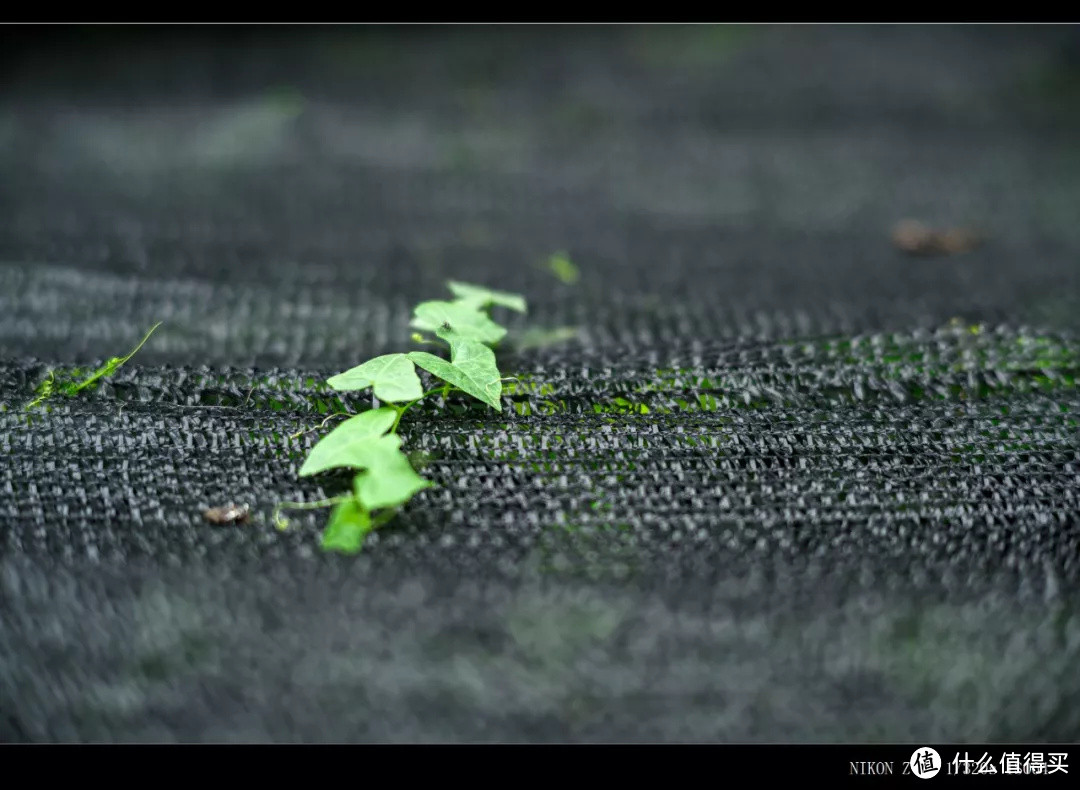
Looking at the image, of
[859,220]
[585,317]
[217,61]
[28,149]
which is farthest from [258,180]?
[859,220]

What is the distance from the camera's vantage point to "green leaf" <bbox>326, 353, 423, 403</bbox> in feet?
2.66

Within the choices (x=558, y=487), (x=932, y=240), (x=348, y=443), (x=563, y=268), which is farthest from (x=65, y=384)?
(x=932, y=240)

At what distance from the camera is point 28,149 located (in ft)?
5.84

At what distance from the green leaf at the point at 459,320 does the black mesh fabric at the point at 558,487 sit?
Answer: 5cm

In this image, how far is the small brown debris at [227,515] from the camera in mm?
794

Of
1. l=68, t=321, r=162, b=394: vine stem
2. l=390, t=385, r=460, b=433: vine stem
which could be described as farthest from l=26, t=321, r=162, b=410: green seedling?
l=390, t=385, r=460, b=433: vine stem

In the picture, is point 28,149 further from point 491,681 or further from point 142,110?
point 491,681

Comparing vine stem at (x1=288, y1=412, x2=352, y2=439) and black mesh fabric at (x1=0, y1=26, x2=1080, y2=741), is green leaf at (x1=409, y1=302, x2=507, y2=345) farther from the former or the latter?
vine stem at (x1=288, y1=412, x2=352, y2=439)

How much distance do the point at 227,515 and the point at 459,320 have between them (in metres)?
0.38

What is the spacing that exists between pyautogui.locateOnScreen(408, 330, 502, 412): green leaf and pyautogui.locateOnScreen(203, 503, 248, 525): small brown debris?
0.82ft

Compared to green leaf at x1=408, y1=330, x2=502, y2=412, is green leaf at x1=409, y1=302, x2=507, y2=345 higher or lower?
higher

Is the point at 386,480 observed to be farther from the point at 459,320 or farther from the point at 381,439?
the point at 459,320

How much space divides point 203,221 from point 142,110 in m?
0.75

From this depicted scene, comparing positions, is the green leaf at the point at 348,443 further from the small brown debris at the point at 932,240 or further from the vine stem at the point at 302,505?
the small brown debris at the point at 932,240
